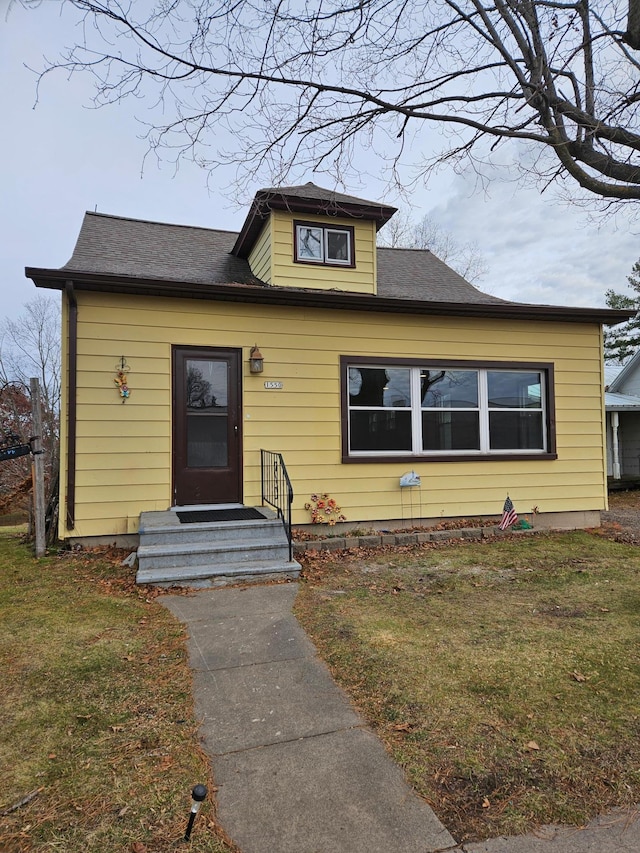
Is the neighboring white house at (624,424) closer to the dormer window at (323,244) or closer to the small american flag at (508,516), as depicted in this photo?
the small american flag at (508,516)

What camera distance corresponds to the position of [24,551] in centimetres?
629

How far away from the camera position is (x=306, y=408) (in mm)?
7188

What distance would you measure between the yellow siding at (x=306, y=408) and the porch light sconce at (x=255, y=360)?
0.09 m

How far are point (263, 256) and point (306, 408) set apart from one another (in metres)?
2.75

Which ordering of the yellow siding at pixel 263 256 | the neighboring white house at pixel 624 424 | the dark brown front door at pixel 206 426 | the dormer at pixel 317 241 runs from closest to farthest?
the dark brown front door at pixel 206 426 → the dormer at pixel 317 241 → the yellow siding at pixel 263 256 → the neighboring white house at pixel 624 424

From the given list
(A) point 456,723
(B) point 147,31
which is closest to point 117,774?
(A) point 456,723

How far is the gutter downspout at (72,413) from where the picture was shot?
6.15 m

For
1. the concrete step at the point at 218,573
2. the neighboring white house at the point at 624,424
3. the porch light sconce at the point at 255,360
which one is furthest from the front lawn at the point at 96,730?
the neighboring white house at the point at 624,424

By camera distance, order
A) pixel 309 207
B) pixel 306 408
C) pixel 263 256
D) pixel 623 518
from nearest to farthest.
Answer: pixel 306 408
pixel 309 207
pixel 263 256
pixel 623 518

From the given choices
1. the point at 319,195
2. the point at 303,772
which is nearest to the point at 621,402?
the point at 319,195

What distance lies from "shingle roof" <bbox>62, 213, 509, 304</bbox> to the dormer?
0.49 metres

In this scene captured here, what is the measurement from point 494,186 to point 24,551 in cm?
654

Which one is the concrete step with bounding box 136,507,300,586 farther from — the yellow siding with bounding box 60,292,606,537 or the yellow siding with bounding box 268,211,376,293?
the yellow siding with bounding box 268,211,376,293

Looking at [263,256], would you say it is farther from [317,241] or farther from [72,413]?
[72,413]
